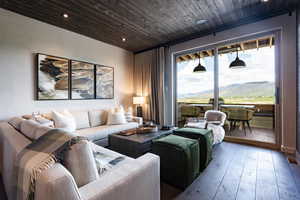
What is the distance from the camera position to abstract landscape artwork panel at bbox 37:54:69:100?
303cm

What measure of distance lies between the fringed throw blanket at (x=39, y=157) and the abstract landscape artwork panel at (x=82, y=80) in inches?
112

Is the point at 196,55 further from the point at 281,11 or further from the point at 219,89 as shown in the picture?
the point at 281,11

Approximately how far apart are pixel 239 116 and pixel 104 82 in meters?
3.74

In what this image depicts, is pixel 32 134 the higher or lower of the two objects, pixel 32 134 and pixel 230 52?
the lower

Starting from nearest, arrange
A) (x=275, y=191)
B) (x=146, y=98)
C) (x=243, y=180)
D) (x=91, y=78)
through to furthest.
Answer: (x=275, y=191) → (x=243, y=180) → (x=91, y=78) → (x=146, y=98)

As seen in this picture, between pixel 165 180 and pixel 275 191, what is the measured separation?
4.23 feet

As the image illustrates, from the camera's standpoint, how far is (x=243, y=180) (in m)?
1.92

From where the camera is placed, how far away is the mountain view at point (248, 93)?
318 centimetres

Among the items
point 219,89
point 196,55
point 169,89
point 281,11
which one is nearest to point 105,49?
point 169,89

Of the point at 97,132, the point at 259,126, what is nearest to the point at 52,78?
the point at 97,132

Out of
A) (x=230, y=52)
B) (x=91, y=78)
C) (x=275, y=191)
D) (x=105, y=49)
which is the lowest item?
(x=275, y=191)

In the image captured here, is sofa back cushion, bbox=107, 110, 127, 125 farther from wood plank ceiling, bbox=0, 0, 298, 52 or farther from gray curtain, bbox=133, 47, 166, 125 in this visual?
wood plank ceiling, bbox=0, 0, 298, 52

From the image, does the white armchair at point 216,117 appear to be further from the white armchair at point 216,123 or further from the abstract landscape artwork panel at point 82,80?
the abstract landscape artwork panel at point 82,80

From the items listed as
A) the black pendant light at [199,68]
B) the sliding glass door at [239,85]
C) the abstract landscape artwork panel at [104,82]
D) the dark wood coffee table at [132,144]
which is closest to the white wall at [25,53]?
the abstract landscape artwork panel at [104,82]
